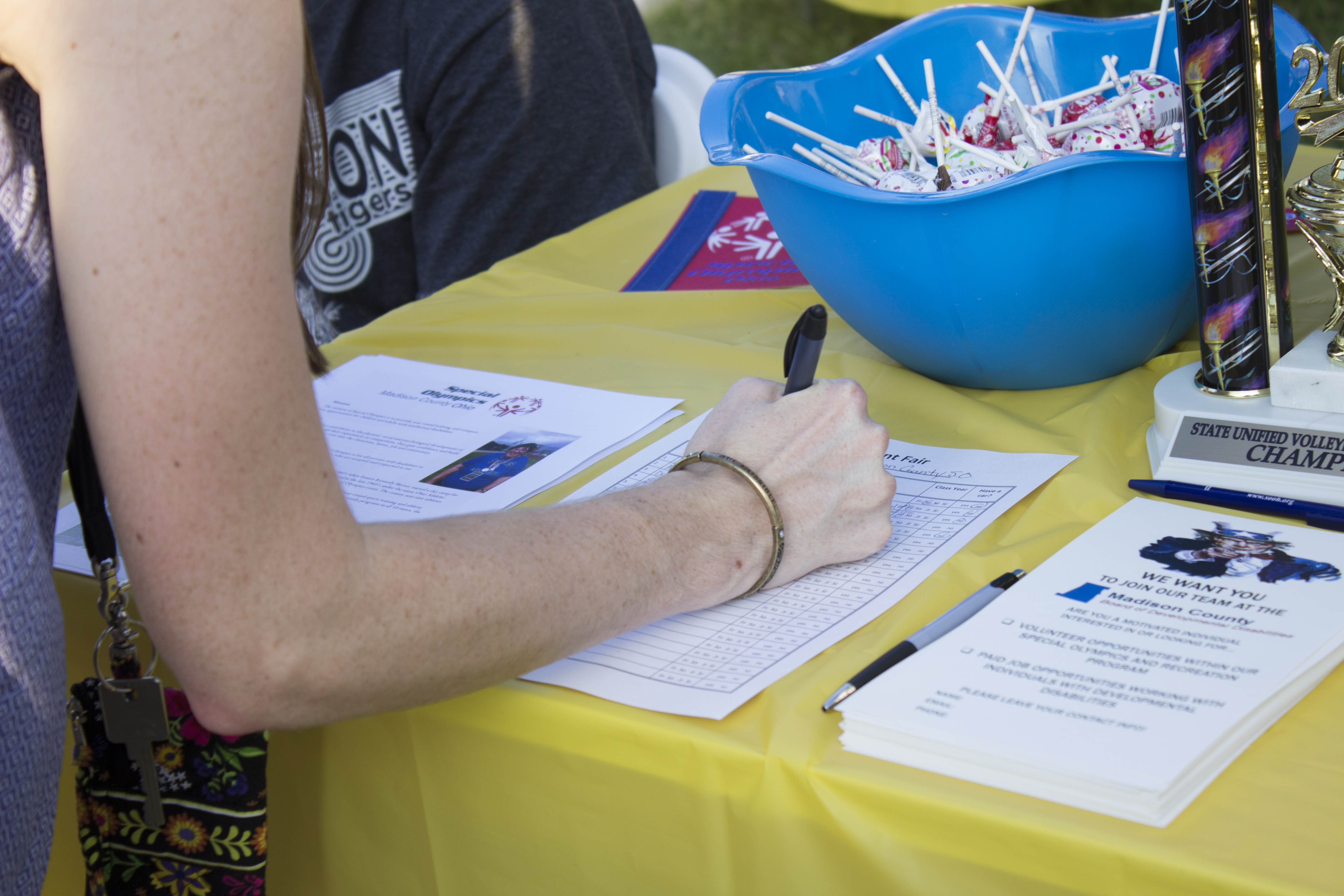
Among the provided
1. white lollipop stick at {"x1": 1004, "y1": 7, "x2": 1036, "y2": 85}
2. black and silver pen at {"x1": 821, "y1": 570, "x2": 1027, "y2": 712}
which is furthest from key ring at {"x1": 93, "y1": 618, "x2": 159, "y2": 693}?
white lollipop stick at {"x1": 1004, "y1": 7, "x2": 1036, "y2": 85}

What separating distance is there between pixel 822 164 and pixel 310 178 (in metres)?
0.43

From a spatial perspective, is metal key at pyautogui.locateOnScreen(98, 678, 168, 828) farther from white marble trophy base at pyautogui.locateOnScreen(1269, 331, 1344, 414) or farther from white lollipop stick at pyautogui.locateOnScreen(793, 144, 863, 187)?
white marble trophy base at pyautogui.locateOnScreen(1269, 331, 1344, 414)

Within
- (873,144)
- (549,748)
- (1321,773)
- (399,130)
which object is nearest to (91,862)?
(549,748)

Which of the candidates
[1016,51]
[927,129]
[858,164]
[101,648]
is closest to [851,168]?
[858,164]

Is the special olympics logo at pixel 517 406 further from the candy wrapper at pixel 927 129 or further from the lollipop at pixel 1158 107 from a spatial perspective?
the lollipop at pixel 1158 107

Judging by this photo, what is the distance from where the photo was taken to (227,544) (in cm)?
46

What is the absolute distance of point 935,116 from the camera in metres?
0.94

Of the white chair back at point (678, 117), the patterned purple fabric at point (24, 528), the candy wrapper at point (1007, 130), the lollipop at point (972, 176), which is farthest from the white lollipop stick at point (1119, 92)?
the white chair back at point (678, 117)

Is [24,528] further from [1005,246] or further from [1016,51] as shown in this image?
[1016,51]

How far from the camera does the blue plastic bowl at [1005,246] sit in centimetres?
73

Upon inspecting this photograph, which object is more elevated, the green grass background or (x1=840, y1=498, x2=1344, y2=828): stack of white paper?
the green grass background

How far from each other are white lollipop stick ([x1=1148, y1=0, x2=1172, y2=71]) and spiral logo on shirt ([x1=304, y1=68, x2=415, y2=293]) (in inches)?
46.6

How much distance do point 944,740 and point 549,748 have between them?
21 centimetres

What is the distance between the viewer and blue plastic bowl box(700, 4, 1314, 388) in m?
0.73
